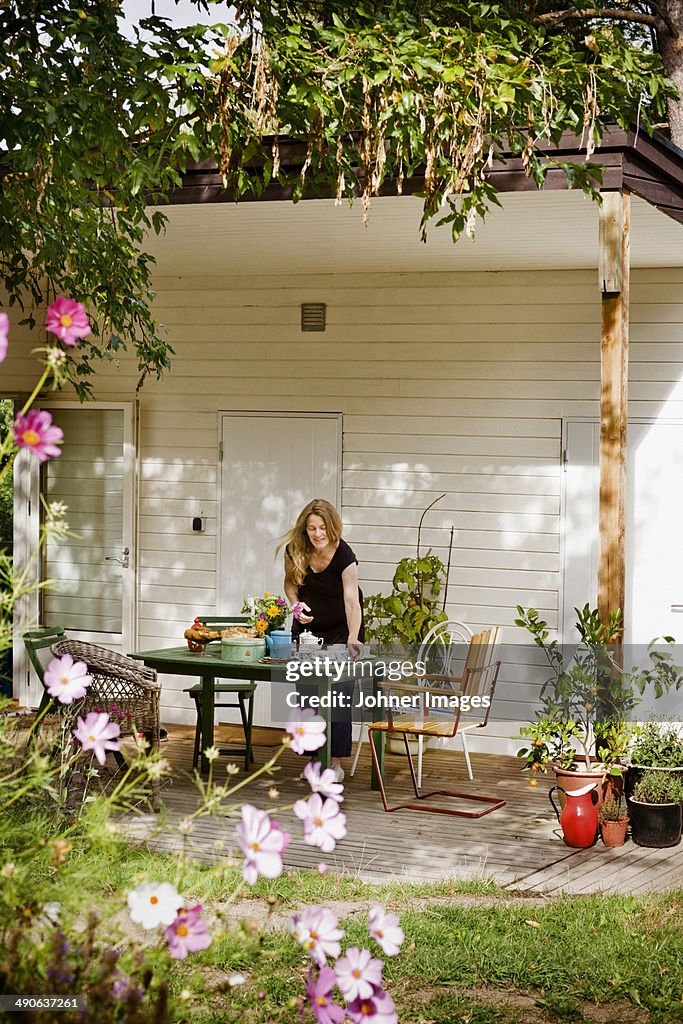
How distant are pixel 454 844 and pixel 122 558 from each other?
4.06 m

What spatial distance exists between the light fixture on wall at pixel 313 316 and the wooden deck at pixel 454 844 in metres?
3.08

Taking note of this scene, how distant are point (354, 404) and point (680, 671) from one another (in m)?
3.11

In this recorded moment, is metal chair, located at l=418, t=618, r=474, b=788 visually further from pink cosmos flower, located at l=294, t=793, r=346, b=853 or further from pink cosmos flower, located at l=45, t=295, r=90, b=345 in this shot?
pink cosmos flower, located at l=45, t=295, r=90, b=345

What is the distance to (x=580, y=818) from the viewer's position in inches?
223

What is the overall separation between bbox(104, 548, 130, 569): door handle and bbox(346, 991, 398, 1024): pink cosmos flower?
24.8ft

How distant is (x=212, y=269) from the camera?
8477 mm

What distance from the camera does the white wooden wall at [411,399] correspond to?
25.6 ft

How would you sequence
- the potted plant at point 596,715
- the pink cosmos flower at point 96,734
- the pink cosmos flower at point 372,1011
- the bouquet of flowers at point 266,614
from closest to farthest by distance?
the pink cosmos flower at point 372,1011, the pink cosmos flower at point 96,734, the potted plant at point 596,715, the bouquet of flowers at point 266,614

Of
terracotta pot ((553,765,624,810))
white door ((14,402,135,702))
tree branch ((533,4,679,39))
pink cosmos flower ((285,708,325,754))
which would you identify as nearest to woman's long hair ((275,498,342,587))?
terracotta pot ((553,765,624,810))

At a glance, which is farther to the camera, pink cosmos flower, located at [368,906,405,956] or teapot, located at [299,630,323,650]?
teapot, located at [299,630,323,650]

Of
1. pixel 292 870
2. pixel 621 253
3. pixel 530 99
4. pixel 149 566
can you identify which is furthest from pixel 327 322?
pixel 292 870

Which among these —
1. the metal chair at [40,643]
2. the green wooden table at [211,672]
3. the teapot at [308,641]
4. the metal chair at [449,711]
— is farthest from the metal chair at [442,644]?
the metal chair at [40,643]

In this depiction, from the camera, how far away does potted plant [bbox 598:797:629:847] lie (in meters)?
5.71

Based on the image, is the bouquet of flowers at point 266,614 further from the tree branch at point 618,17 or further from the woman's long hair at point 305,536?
the tree branch at point 618,17
